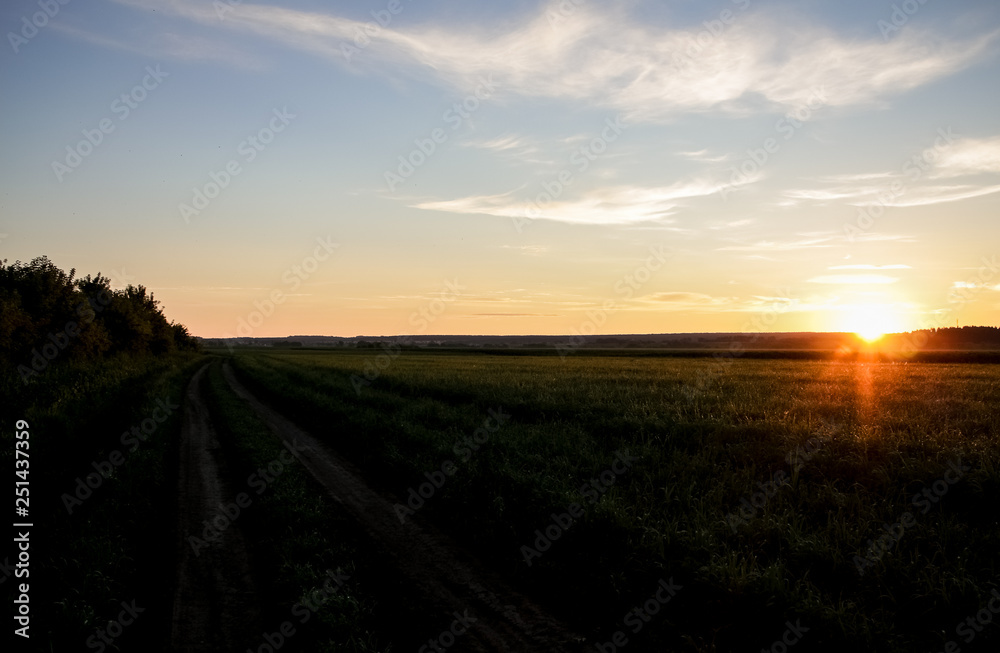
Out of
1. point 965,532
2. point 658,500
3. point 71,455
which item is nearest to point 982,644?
point 965,532

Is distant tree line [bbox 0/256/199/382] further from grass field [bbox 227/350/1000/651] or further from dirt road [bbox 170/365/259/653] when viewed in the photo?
grass field [bbox 227/350/1000/651]

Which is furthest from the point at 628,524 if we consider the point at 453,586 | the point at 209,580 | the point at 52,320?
the point at 52,320

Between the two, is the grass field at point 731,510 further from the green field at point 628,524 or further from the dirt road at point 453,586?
the dirt road at point 453,586

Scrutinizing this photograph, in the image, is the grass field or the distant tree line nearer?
the grass field

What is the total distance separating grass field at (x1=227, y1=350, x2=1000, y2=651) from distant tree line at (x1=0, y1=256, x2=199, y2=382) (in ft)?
83.7

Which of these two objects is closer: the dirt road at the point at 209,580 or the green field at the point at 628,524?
the dirt road at the point at 209,580

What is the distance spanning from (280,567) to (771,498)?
7702mm

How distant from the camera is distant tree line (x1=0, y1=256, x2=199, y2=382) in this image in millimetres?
34000

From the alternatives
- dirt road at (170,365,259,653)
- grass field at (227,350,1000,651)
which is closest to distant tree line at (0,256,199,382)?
dirt road at (170,365,259,653)

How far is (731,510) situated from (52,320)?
45936mm

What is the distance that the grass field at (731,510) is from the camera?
6.17 metres

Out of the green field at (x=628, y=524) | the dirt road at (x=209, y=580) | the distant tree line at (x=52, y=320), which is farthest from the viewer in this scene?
the distant tree line at (x=52, y=320)

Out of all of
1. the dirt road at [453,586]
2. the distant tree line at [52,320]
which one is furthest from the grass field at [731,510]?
the distant tree line at [52,320]

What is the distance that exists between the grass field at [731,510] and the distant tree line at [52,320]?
25.5 metres
